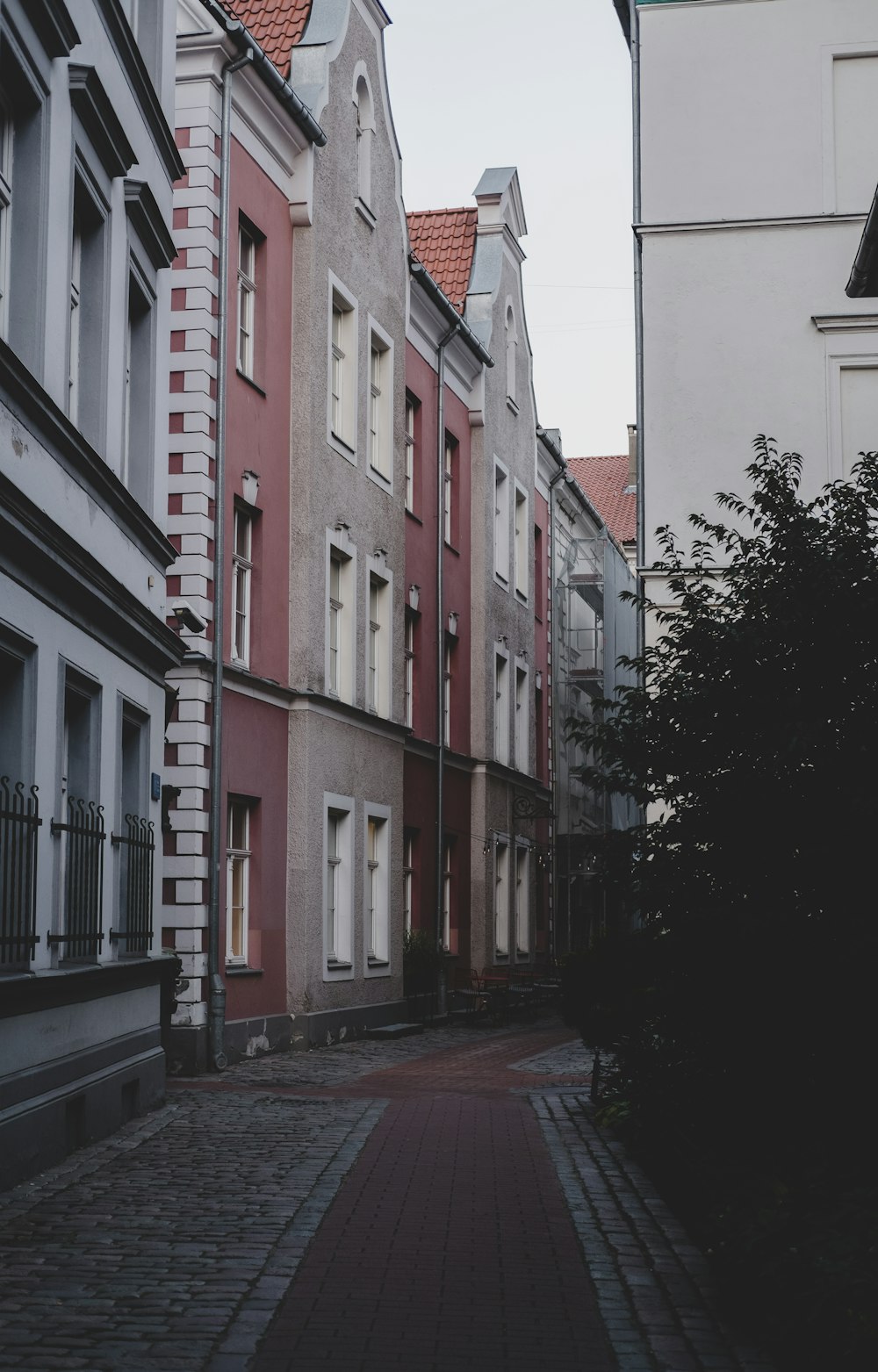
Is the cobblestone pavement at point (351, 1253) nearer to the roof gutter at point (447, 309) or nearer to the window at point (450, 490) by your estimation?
the roof gutter at point (447, 309)

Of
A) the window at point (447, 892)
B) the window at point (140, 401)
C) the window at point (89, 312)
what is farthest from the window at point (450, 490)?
the window at point (89, 312)

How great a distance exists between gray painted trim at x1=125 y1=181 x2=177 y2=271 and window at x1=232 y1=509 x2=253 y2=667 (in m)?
5.19

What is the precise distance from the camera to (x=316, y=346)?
22.2 meters

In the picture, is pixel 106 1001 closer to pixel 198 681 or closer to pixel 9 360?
pixel 9 360

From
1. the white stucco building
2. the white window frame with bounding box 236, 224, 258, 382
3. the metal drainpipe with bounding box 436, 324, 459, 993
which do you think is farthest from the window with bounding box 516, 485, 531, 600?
the white window frame with bounding box 236, 224, 258, 382

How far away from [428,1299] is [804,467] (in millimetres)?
16571

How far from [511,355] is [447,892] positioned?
37.0 ft

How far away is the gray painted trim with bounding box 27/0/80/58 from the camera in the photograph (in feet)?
35.7

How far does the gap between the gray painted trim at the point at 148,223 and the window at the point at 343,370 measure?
316 inches

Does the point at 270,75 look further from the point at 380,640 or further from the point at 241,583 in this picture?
the point at 380,640

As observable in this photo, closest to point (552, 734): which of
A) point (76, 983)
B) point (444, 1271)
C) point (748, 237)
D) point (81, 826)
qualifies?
point (748, 237)

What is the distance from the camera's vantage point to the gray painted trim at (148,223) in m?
13.9

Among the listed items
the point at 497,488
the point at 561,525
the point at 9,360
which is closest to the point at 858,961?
the point at 9,360

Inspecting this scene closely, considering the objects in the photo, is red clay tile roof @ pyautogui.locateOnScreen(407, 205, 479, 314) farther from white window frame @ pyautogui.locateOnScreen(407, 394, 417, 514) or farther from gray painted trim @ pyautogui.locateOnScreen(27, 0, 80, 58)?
gray painted trim @ pyautogui.locateOnScreen(27, 0, 80, 58)
